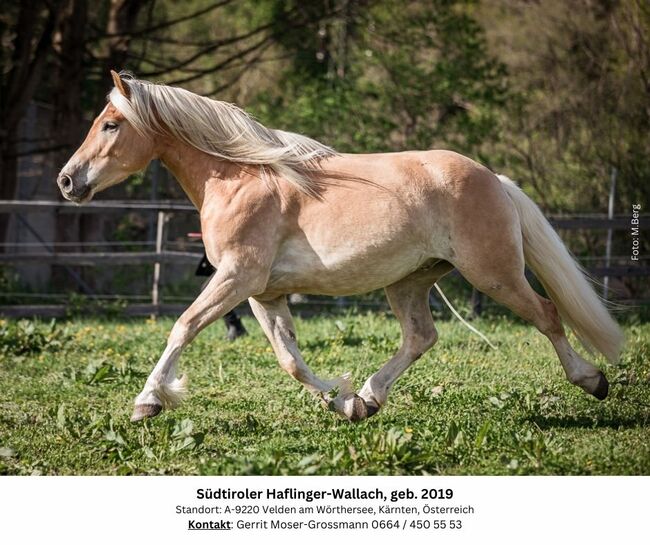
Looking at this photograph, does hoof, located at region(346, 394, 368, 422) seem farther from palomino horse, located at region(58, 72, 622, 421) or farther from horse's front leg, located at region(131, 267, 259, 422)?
horse's front leg, located at region(131, 267, 259, 422)

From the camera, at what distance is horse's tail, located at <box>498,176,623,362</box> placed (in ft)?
18.8

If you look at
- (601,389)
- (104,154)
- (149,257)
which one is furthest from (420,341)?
(149,257)

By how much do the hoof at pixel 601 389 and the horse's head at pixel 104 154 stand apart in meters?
3.25

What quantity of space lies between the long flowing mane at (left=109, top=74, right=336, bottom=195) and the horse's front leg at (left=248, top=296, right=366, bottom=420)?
891mm

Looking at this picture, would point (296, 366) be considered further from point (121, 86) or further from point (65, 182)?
point (121, 86)

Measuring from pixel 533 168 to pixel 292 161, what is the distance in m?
10.4

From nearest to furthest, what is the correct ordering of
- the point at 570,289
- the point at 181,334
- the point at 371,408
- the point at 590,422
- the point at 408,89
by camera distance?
the point at 181,334 < the point at 590,422 < the point at 371,408 < the point at 570,289 < the point at 408,89

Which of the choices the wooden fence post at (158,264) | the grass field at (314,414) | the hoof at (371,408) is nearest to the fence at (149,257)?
the wooden fence post at (158,264)

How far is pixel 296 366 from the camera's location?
5.49 metres

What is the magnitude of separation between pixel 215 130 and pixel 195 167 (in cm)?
27

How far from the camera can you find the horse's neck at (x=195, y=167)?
18.2 ft

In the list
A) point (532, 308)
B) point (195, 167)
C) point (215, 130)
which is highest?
point (215, 130)

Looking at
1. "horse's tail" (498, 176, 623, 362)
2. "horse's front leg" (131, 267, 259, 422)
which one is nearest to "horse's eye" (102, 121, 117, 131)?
"horse's front leg" (131, 267, 259, 422)
